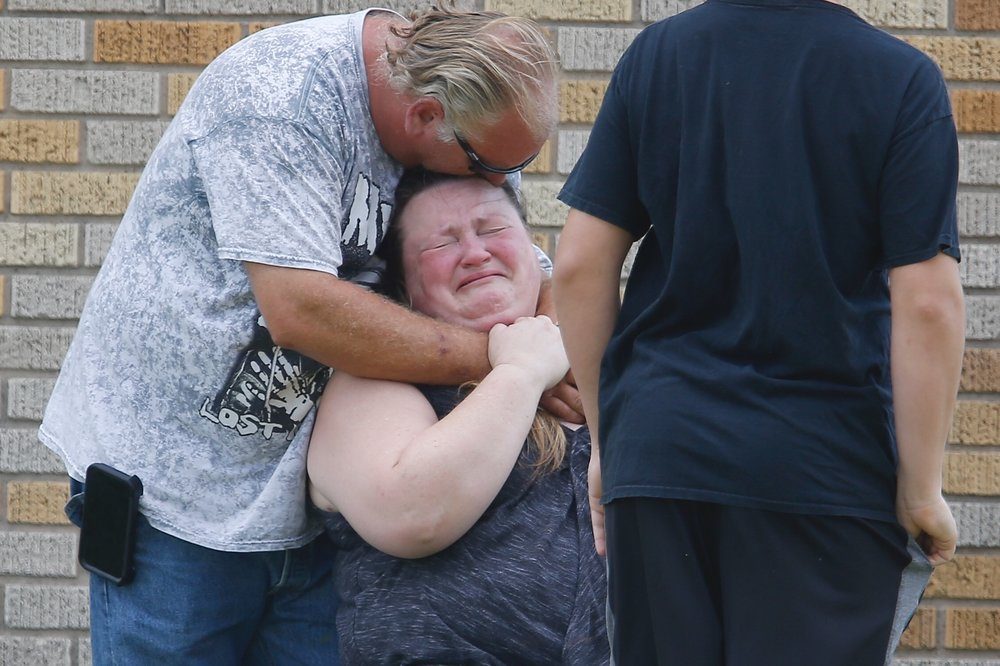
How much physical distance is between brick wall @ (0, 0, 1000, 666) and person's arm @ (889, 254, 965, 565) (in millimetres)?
1695

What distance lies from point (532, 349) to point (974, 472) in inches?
60.7

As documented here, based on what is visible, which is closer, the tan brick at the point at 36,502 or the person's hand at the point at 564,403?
the person's hand at the point at 564,403

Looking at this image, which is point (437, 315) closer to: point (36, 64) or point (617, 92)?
point (617, 92)

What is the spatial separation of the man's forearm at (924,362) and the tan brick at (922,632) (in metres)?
1.76

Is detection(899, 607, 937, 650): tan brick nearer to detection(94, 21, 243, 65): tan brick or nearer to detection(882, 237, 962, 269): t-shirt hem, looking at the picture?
detection(882, 237, 962, 269): t-shirt hem

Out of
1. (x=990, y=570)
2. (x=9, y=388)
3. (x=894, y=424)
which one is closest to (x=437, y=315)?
(x=894, y=424)

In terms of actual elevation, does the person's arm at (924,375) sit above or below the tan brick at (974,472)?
above

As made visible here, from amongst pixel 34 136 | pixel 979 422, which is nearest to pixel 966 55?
pixel 979 422

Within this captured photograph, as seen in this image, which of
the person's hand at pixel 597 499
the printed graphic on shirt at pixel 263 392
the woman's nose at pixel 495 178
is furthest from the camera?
the woman's nose at pixel 495 178

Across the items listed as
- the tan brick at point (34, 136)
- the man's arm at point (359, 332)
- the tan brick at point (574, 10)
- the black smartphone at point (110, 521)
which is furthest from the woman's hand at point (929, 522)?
the tan brick at point (34, 136)

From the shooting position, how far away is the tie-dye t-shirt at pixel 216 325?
198cm

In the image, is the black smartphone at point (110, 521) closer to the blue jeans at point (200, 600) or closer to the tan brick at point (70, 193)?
the blue jeans at point (200, 600)

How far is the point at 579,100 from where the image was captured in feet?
10.4

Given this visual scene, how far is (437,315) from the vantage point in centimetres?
231
